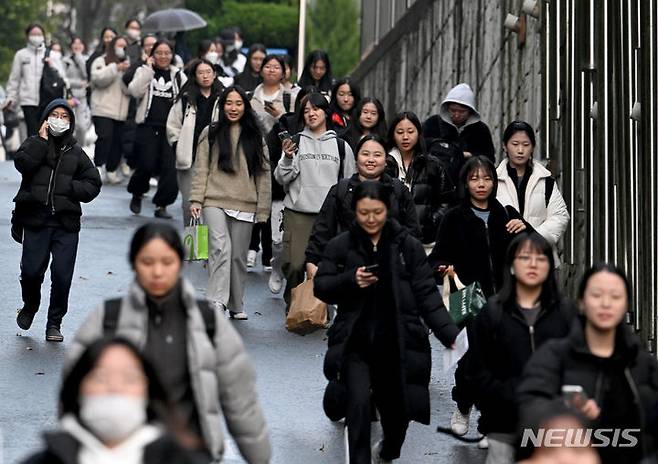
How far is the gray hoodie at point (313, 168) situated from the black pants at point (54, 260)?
1739 millimetres

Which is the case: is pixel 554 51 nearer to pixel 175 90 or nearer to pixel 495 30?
pixel 495 30

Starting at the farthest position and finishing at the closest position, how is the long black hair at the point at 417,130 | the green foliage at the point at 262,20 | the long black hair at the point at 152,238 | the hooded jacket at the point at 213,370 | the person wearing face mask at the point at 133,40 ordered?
the green foliage at the point at 262,20 < the person wearing face mask at the point at 133,40 < the long black hair at the point at 417,130 < the long black hair at the point at 152,238 < the hooded jacket at the point at 213,370

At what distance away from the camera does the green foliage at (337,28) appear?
5978cm

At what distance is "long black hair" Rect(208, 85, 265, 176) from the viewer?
A: 13.5m

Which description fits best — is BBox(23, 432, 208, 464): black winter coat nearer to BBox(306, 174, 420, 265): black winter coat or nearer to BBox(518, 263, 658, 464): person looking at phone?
BBox(518, 263, 658, 464): person looking at phone

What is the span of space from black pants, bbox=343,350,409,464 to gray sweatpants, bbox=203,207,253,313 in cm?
449

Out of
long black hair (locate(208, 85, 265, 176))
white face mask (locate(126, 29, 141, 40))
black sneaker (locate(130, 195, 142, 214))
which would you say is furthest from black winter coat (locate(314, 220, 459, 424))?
white face mask (locate(126, 29, 141, 40))

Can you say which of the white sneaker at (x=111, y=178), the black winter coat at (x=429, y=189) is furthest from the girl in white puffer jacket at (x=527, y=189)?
the white sneaker at (x=111, y=178)

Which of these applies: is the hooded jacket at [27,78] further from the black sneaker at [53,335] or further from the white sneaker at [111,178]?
the black sneaker at [53,335]

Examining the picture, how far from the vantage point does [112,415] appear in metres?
5.29

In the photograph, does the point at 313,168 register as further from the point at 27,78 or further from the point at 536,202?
the point at 27,78

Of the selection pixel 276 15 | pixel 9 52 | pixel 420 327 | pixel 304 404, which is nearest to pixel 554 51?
pixel 304 404

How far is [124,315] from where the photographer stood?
22.1ft

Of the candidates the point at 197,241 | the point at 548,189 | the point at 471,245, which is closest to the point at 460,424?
the point at 471,245
